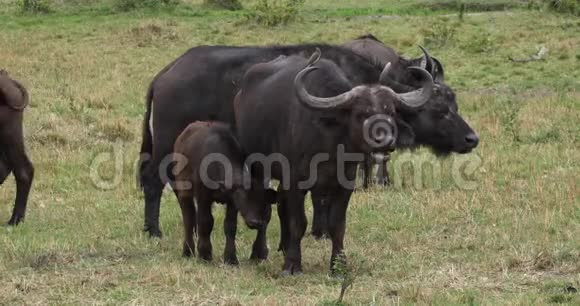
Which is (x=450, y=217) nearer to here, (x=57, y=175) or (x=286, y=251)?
(x=286, y=251)

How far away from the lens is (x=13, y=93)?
9383 millimetres

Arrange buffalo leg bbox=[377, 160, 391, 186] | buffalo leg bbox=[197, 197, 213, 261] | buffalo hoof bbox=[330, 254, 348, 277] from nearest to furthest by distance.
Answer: buffalo hoof bbox=[330, 254, 348, 277] → buffalo leg bbox=[197, 197, 213, 261] → buffalo leg bbox=[377, 160, 391, 186]

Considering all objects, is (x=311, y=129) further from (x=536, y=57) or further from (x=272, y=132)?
(x=536, y=57)

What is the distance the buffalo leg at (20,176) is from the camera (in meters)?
9.52

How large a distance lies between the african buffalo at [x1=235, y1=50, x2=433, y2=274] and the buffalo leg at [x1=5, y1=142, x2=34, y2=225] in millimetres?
2447

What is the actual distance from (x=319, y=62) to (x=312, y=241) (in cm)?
206

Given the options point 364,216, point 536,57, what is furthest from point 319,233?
point 536,57

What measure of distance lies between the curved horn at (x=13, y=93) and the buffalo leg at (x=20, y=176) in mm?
389

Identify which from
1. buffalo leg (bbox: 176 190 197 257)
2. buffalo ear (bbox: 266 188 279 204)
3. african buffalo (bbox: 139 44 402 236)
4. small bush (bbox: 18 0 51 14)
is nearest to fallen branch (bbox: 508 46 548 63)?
african buffalo (bbox: 139 44 402 236)

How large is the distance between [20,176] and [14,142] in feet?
1.12

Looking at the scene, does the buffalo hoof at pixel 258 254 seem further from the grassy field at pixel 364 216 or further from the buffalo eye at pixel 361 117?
the buffalo eye at pixel 361 117

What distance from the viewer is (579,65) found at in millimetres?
19062

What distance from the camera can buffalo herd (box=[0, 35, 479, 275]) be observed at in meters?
7.41

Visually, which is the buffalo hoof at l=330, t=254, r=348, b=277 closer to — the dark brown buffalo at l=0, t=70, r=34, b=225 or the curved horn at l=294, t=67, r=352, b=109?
the curved horn at l=294, t=67, r=352, b=109
